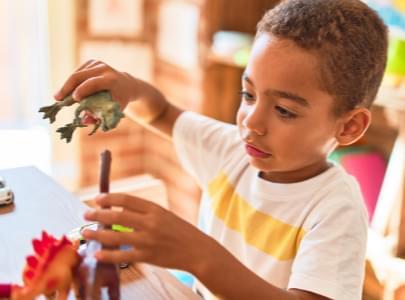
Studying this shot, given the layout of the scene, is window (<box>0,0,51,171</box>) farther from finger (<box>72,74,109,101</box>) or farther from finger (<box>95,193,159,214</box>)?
finger (<box>95,193,159,214</box>)

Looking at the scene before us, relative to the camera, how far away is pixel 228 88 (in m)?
2.04

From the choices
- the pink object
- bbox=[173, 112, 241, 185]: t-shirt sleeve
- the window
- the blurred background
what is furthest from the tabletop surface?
the window

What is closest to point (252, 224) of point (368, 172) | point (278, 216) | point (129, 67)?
point (278, 216)

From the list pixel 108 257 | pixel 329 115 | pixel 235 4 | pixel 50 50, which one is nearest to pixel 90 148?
pixel 50 50

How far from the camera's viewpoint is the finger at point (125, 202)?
487 mm

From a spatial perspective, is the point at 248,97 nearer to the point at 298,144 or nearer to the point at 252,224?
the point at 298,144

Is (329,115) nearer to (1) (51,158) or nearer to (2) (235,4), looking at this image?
(2) (235,4)

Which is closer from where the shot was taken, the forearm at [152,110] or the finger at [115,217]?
the finger at [115,217]

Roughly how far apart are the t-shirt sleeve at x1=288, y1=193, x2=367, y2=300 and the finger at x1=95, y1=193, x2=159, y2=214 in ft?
0.95

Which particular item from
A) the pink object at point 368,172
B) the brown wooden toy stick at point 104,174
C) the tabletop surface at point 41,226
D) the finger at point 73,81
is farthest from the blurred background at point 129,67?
the brown wooden toy stick at point 104,174

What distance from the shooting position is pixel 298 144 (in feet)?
2.60

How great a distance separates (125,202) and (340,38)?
42 centimetres

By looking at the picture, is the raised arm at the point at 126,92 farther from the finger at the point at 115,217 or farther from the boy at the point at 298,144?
the finger at the point at 115,217

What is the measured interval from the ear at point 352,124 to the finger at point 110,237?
0.47m
